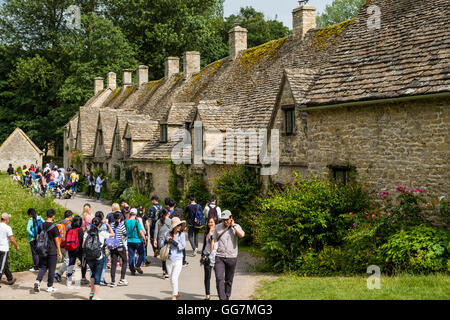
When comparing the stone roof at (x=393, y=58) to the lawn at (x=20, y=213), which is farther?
the lawn at (x=20, y=213)

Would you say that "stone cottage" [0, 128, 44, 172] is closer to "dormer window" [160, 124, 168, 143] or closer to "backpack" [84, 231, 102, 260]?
"dormer window" [160, 124, 168, 143]

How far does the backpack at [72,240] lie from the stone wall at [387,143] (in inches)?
283

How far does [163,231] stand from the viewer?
42.5 feet

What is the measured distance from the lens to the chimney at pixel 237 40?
29064 millimetres

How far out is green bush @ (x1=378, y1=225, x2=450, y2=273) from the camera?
35.0ft

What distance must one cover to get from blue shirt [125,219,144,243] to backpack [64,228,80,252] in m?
1.29

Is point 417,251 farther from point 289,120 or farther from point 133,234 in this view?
point 289,120

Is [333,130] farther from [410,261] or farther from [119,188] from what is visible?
[119,188]

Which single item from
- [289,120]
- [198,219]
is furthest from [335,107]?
[198,219]

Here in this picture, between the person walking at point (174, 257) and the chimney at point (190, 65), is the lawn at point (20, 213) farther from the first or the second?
the chimney at point (190, 65)

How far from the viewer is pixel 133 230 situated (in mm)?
12719

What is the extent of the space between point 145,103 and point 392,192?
27159 millimetres

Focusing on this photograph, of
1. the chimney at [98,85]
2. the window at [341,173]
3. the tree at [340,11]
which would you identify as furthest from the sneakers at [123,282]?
the tree at [340,11]

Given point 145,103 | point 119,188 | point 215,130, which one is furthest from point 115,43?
point 215,130
